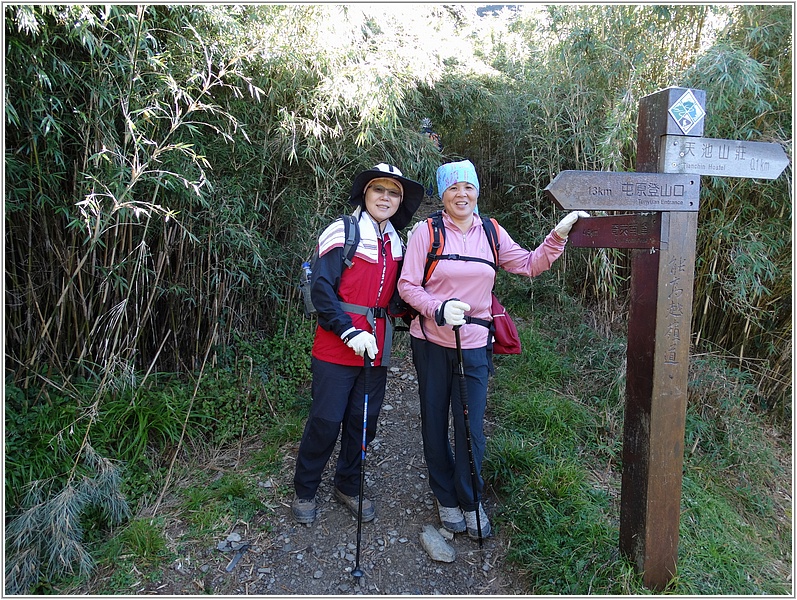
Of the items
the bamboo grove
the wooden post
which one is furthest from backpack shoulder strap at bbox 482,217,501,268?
the bamboo grove

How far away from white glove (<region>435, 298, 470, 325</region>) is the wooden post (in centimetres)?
77

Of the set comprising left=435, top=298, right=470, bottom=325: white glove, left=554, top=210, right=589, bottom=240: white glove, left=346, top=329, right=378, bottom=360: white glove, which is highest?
left=554, top=210, right=589, bottom=240: white glove

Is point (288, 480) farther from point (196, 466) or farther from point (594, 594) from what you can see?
point (594, 594)

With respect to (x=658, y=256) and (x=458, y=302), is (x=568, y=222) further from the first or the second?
(x=458, y=302)

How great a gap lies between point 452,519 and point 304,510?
2.82 ft

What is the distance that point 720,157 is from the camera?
194cm

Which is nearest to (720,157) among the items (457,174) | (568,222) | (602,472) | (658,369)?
(568,222)

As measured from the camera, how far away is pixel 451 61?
184 inches

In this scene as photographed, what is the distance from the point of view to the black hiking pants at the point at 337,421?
2.47m

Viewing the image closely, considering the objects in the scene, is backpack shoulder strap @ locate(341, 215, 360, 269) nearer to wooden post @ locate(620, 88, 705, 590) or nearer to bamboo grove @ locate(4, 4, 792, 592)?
bamboo grove @ locate(4, 4, 792, 592)

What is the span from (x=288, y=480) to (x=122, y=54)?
2.60 meters

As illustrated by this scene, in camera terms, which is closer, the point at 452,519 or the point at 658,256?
the point at 658,256

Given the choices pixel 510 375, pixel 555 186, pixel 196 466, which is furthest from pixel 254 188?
pixel 510 375

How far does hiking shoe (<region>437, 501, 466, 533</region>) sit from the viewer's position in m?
2.58
